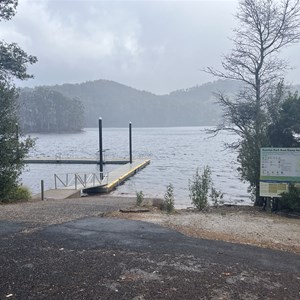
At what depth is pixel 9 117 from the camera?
13672 mm

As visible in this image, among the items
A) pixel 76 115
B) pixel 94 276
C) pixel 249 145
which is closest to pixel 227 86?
pixel 249 145

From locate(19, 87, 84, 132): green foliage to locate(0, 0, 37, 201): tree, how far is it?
4679 inches

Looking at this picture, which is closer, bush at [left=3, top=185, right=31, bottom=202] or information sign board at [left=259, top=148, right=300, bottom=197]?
information sign board at [left=259, top=148, right=300, bottom=197]

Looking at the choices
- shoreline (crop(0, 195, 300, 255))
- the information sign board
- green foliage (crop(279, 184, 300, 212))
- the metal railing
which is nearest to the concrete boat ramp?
the metal railing

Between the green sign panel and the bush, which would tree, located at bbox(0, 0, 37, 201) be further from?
the green sign panel

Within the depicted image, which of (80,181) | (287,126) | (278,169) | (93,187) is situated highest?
(287,126)

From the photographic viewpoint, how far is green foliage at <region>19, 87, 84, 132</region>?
131875 mm

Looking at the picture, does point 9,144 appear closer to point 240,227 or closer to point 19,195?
point 19,195

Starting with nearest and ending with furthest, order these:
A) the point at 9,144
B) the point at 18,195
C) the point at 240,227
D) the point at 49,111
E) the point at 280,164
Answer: the point at 240,227
the point at 280,164
the point at 9,144
the point at 18,195
the point at 49,111

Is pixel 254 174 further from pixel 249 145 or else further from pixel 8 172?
pixel 8 172

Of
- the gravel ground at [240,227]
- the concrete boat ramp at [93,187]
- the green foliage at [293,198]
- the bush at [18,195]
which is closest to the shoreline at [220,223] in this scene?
the gravel ground at [240,227]

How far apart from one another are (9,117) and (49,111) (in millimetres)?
124729

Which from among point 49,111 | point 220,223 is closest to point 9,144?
point 220,223

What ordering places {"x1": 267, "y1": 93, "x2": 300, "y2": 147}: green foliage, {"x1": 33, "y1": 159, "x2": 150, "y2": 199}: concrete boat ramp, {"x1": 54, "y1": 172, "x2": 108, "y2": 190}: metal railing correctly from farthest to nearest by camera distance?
{"x1": 54, "y1": 172, "x2": 108, "y2": 190}: metal railing, {"x1": 33, "y1": 159, "x2": 150, "y2": 199}: concrete boat ramp, {"x1": 267, "y1": 93, "x2": 300, "y2": 147}: green foliage
